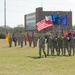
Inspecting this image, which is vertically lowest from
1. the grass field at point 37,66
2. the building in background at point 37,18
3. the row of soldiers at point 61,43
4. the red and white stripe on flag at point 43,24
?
the grass field at point 37,66

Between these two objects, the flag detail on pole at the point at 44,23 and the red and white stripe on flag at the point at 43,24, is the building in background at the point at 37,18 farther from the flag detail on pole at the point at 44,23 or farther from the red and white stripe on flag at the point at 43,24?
the red and white stripe on flag at the point at 43,24

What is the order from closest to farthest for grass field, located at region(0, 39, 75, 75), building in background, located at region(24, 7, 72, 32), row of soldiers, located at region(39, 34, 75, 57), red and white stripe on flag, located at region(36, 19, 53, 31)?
grass field, located at region(0, 39, 75, 75) < row of soldiers, located at region(39, 34, 75, 57) < red and white stripe on flag, located at region(36, 19, 53, 31) < building in background, located at region(24, 7, 72, 32)

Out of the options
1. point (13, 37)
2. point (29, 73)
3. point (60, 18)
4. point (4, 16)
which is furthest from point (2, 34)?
point (29, 73)

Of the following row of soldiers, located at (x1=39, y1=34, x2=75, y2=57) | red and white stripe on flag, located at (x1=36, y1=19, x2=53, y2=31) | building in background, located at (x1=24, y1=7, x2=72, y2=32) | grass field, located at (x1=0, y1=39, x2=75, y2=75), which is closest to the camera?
grass field, located at (x1=0, y1=39, x2=75, y2=75)

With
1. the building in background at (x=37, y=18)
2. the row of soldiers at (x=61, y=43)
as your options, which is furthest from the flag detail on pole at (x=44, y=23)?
the building in background at (x=37, y=18)

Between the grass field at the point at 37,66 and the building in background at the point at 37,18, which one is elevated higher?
the building in background at the point at 37,18

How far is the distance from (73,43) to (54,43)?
1590mm

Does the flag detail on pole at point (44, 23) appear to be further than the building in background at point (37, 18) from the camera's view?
No

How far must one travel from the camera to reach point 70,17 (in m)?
153

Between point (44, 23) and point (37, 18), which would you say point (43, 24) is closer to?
point (44, 23)

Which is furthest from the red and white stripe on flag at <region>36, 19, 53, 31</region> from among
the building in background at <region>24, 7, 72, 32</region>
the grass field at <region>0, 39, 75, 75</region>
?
the building in background at <region>24, 7, 72, 32</region>

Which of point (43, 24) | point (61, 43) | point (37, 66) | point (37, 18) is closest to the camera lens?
point (37, 66)

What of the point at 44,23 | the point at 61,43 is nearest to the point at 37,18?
the point at 44,23

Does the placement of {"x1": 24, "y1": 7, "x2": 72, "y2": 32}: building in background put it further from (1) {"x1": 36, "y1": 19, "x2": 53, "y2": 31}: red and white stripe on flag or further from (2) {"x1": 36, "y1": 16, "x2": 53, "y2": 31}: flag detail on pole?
(1) {"x1": 36, "y1": 19, "x2": 53, "y2": 31}: red and white stripe on flag
